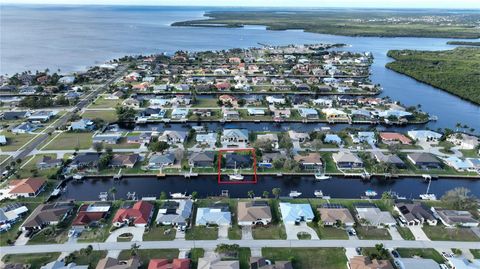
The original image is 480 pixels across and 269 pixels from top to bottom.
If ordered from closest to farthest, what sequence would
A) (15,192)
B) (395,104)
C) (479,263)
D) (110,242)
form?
(479,263)
(110,242)
(15,192)
(395,104)

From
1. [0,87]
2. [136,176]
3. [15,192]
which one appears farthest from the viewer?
[0,87]

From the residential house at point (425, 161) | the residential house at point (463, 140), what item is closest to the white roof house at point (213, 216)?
the residential house at point (425, 161)

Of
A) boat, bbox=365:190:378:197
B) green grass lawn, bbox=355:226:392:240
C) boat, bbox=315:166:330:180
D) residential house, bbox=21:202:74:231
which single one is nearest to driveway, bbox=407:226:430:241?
green grass lawn, bbox=355:226:392:240

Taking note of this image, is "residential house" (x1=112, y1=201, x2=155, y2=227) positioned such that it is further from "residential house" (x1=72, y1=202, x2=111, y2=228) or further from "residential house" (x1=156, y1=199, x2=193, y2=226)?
"residential house" (x1=72, y1=202, x2=111, y2=228)

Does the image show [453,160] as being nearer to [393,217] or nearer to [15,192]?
[393,217]

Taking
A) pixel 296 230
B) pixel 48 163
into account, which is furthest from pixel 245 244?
pixel 48 163

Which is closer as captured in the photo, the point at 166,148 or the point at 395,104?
the point at 166,148

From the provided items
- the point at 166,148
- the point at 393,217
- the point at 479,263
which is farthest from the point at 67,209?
the point at 479,263

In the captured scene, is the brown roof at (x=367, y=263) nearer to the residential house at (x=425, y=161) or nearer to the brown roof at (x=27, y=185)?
the residential house at (x=425, y=161)
